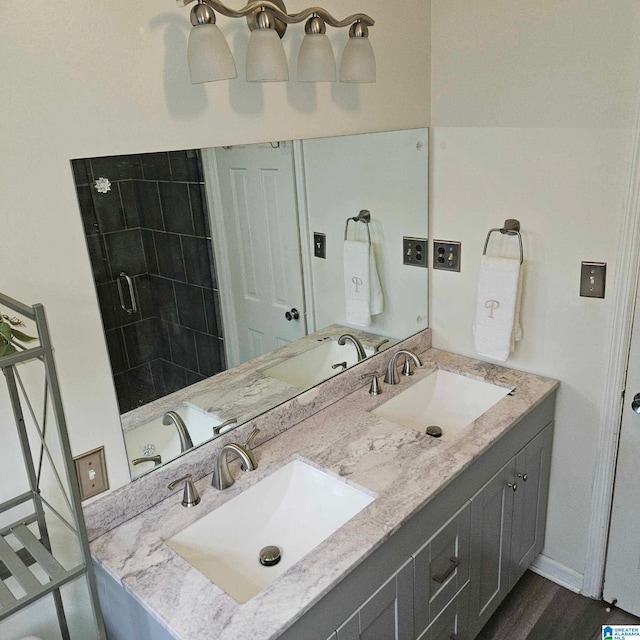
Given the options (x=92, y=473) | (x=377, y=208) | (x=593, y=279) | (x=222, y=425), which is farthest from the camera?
(x=377, y=208)

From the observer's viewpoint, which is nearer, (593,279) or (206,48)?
(206,48)

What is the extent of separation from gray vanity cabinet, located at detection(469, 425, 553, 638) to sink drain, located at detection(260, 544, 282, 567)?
2.12ft

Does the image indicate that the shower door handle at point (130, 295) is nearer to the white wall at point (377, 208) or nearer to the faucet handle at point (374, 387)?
the white wall at point (377, 208)

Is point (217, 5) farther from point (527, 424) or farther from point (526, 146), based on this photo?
point (527, 424)

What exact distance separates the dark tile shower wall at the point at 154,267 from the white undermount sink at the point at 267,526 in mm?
359

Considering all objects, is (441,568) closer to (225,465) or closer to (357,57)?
(225,465)

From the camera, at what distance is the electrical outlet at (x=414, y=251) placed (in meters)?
2.35

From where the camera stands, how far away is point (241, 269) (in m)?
1.78

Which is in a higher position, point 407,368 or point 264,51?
point 264,51

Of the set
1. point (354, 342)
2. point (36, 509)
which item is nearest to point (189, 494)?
point (36, 509)

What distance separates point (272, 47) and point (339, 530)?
1.21 metres

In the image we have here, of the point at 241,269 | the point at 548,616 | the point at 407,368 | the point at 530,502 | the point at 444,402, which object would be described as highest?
the point at 241,269

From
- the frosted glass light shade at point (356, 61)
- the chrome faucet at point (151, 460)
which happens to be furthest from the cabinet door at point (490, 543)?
the frosted glass light shade at point (356, 61)

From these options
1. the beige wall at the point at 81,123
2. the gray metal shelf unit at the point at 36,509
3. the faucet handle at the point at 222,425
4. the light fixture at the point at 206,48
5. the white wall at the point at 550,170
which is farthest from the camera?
the white wall at the point at 550,170
